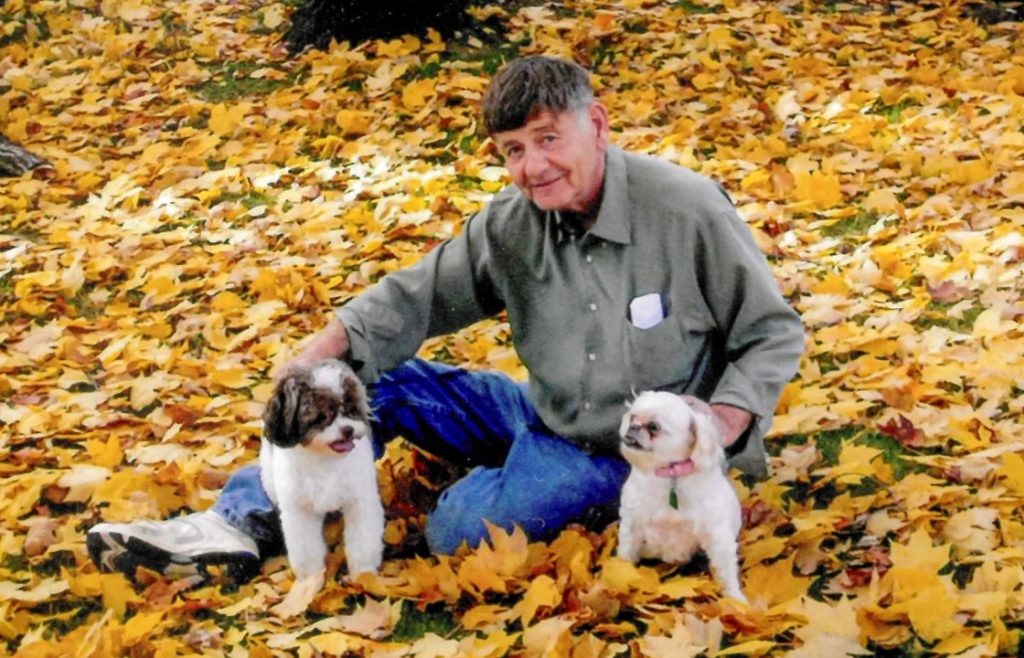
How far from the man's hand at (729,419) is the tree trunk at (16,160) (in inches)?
223

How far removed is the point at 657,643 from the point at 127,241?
14.3ft

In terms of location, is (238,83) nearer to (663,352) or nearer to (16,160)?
(16,160)

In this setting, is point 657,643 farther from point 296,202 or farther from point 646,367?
point 296,202

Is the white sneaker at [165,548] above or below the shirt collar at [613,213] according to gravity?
below

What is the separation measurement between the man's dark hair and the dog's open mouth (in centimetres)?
97

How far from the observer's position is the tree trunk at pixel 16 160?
24.3ft

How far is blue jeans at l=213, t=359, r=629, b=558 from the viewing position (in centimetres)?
357

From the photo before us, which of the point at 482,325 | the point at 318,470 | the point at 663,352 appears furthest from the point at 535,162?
the point at 482,325

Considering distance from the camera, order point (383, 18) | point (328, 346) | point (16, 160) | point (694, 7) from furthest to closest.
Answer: point (694, 7) → point (383, 18) → point (16, 160) → point (328, 346)

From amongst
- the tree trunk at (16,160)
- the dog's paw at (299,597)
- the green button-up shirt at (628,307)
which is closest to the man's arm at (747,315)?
the green button-up shirt at (628,307)

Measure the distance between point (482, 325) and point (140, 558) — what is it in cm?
208

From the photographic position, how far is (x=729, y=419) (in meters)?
3.19

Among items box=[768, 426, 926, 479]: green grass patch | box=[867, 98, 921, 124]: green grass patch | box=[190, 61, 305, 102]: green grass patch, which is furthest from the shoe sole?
box=[190, 61, 305, 102]: green grass patch

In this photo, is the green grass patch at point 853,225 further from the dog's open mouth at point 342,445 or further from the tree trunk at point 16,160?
the tree trunk at point 16,160
